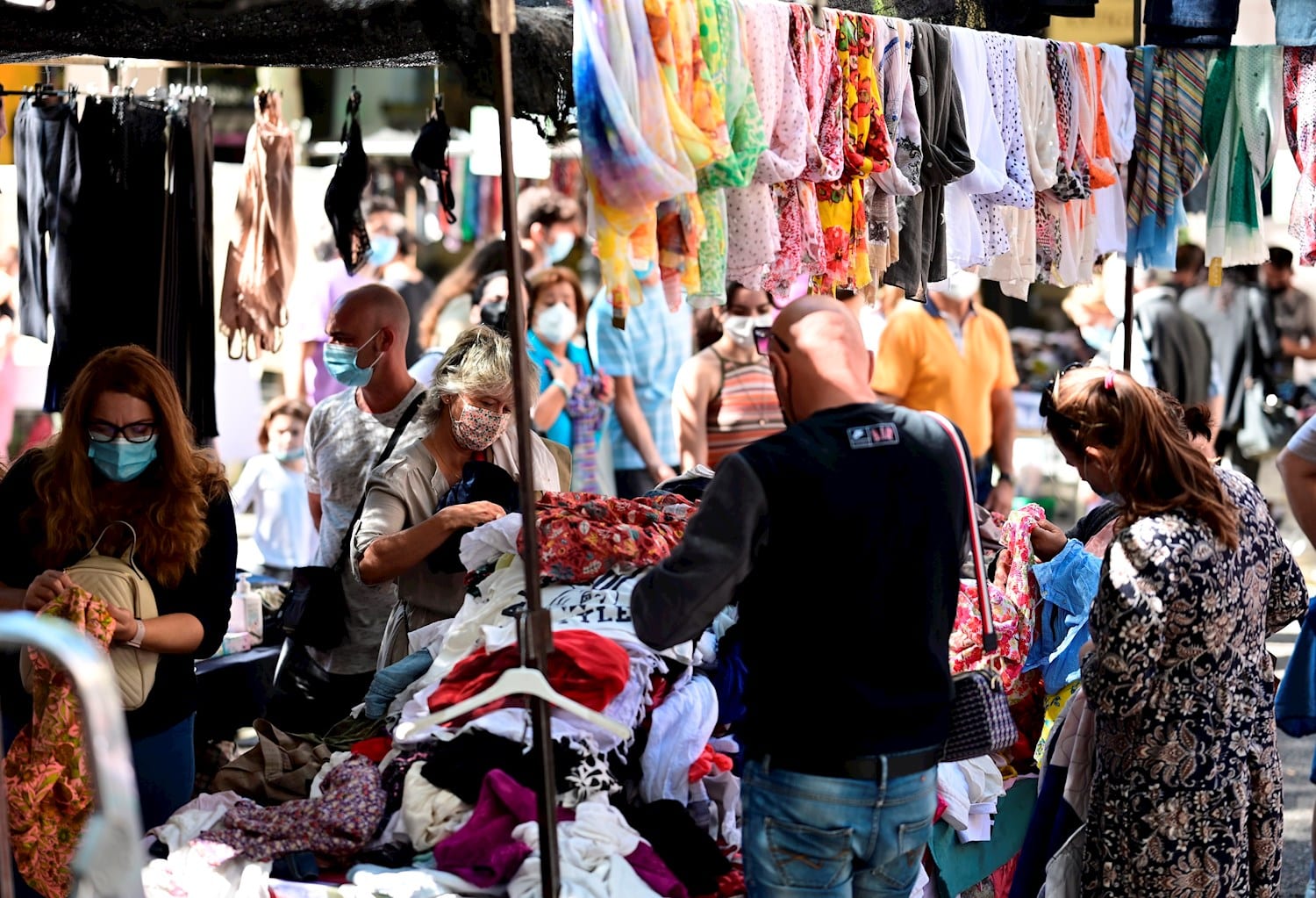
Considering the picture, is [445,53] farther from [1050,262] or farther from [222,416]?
[222,416]

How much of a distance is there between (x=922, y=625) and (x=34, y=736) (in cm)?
197

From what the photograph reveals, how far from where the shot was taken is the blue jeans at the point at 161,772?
12.7 feet

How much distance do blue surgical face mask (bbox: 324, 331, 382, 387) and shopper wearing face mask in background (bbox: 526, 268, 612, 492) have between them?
289 centimetres

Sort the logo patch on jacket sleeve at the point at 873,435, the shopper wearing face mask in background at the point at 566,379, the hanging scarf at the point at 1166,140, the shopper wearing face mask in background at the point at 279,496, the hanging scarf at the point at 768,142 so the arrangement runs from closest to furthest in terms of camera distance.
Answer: the logo patch on jacket sleeve at the point at 873,435
the hanging scarf at the point at 768,142
the hanging scarf at the point at 1166,140
the shopper wearing face mask in background at the point at 279,496
the shopper wearing face mask in background at the point at 566,379

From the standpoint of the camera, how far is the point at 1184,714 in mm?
3779

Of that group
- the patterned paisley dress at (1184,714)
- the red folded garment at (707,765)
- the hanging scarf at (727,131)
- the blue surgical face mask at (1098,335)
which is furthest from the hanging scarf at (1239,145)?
the blue surgical face mask at (1098,335)

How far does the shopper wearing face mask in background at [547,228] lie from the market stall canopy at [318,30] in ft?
16.3

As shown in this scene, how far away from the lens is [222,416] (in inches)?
309

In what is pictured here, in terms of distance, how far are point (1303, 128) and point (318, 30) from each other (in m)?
3.30

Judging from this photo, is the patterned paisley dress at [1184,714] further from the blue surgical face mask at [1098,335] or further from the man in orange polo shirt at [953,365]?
the blue surgical face mask at [1098,335]

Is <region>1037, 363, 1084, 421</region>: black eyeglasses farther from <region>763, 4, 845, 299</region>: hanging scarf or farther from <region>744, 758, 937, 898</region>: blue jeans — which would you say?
<region>744, 758, 937, 898</region>: blue jeans

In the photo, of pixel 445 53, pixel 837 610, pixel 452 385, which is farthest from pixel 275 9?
pixel 837 610

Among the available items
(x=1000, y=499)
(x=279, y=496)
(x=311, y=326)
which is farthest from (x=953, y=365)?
(x=279, y=496)

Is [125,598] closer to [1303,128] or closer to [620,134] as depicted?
[620,134]
